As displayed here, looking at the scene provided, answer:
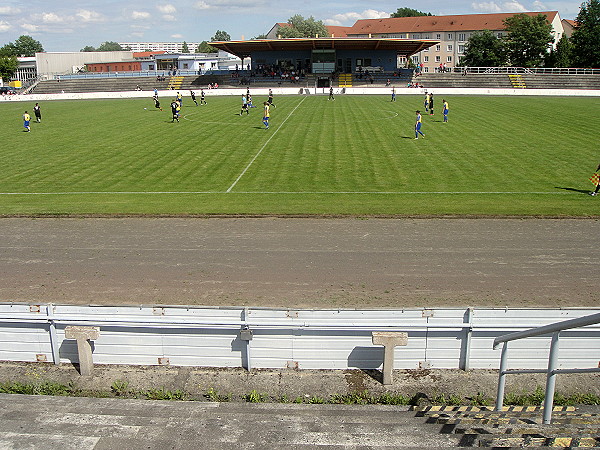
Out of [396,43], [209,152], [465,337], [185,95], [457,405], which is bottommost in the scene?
[457,405]

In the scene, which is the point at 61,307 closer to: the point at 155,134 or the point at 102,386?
the point at 102,386

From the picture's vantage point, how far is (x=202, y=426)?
7234 millimetres

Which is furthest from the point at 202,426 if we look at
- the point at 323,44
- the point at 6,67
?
the point at 6,67

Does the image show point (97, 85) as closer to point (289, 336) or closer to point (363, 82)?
point (363, 82)

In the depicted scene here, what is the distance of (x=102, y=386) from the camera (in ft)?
30.7

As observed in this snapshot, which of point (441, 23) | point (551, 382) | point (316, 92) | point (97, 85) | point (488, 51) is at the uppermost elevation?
point (441, 23)

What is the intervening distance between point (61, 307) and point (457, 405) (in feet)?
22.5

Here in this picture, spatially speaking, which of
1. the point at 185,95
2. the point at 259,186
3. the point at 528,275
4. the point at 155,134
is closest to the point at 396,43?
the point at 185,95

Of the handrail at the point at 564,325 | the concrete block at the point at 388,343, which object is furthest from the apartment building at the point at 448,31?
the handrail at the point at 564,325

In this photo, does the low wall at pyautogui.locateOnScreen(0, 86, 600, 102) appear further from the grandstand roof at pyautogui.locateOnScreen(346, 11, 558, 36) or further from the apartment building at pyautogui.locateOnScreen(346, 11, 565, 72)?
the grandstand roof at pyautogui.locateOnScreen(346, 11, 558, 36)

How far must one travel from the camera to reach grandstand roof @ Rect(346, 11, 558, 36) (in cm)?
12681

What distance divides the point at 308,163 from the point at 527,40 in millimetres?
82548

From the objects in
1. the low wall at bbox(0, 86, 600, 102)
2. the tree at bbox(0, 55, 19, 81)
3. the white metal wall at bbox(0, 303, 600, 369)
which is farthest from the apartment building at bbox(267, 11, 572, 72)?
the white metal wall at bbox(0, 303, 600, 369)

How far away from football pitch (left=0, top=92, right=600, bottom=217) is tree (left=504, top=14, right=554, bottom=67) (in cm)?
5482
